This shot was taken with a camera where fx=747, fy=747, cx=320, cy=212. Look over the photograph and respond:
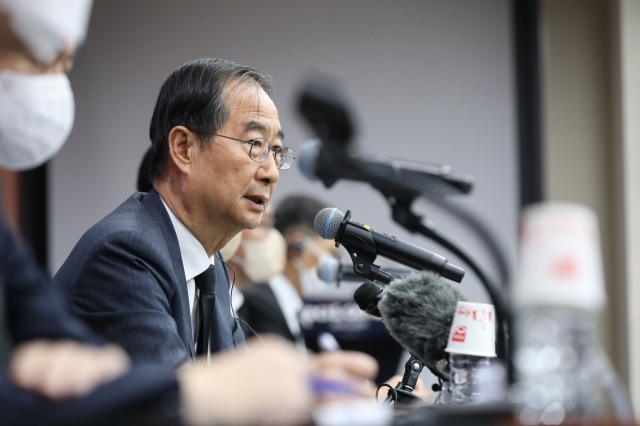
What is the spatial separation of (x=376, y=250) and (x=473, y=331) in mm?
304

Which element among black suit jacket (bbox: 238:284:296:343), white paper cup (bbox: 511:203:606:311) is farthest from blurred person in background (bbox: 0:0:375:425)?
black suit jacket (bbox: 238:284:296:343)

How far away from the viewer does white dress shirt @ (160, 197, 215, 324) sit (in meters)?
1.69

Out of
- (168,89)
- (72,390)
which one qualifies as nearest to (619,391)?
(72,390)

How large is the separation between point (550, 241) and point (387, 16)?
3.60 meters

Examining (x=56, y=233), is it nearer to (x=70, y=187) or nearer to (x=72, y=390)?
(x=70, y=187)

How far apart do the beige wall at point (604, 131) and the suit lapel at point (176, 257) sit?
2.86 m

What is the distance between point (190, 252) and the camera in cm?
173

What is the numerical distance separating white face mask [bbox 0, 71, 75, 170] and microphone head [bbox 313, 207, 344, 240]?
57cm

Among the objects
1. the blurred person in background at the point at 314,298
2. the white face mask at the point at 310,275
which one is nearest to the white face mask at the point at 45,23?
the blurred person in background at the point at 314,298

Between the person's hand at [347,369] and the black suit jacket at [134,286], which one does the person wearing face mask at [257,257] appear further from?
the person's hand at [347,369]

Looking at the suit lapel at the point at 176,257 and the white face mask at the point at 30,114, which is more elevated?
the white face mask at the point at 30,114

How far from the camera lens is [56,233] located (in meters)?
3.76

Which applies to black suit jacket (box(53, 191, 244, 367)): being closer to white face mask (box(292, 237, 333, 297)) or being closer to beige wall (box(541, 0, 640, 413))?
white face mask (box(292, 237, 333, 297))

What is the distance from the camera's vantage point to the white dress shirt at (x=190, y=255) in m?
1.69
